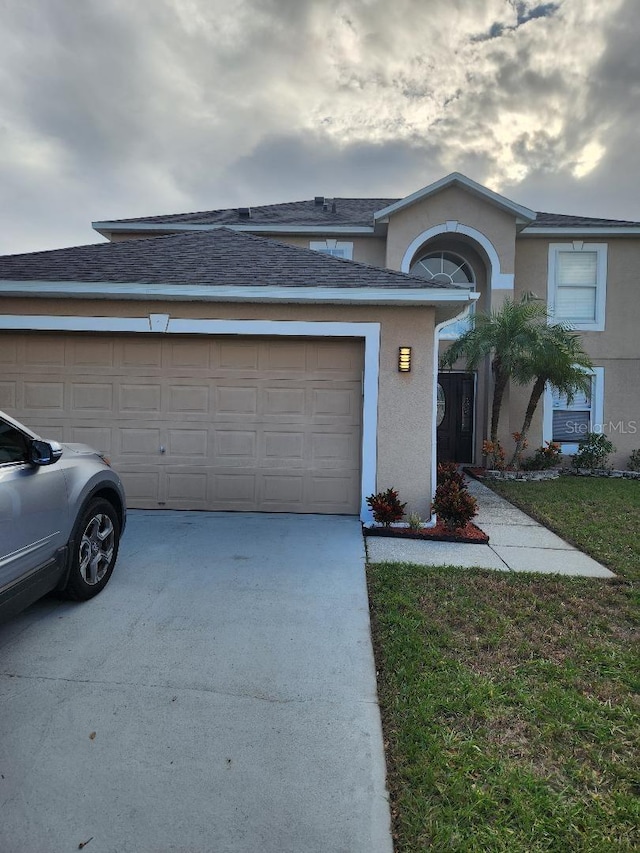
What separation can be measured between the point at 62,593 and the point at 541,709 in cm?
351

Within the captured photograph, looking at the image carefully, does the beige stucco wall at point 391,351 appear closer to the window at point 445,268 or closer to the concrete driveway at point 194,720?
the concrete driveway at point 194,720

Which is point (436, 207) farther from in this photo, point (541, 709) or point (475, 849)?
point (475, 849)

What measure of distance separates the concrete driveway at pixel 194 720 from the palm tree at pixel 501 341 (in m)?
8.16

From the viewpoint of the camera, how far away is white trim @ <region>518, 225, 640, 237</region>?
11766 millimetres

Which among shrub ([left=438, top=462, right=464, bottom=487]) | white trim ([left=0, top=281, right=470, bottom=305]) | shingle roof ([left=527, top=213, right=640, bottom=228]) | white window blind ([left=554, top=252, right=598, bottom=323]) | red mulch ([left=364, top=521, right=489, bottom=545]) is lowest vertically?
red mulch ([left=364, top=521, right=489, bottom=545])

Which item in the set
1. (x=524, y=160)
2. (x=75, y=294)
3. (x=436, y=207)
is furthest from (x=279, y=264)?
(x=524, y=160)

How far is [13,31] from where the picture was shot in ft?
24.4

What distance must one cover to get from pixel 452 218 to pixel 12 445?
37.6 feet

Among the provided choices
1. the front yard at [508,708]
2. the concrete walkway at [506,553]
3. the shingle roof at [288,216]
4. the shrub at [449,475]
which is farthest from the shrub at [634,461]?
the shingle roof at [288,216]

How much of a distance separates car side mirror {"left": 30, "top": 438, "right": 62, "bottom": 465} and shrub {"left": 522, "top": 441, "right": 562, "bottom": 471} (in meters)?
11.1

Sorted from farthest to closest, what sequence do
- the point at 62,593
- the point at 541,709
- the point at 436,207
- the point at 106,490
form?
the point at 436,207
the point at 106,490
the point at 62,593
the point at 541,709

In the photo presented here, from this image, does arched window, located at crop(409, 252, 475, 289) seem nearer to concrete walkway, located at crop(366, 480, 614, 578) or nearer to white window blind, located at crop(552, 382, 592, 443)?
white window blind, located at crop(552, 382, 592, 443)

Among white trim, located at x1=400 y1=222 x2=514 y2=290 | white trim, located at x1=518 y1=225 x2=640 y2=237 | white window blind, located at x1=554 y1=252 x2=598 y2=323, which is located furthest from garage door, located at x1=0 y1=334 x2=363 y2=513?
white window blind, located at x1=554 y1=252 x2=598 y2=323

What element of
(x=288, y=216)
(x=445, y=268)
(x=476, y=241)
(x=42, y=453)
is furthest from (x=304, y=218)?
(x=42, y=453)
